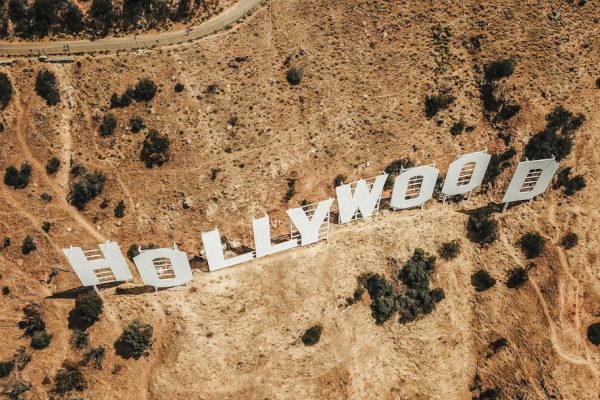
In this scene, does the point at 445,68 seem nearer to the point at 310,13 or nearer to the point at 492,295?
the point at 310,13

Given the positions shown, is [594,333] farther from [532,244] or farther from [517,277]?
[532,244]

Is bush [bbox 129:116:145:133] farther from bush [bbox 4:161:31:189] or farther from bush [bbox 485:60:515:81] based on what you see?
bush [bbox 485:60:515:81]

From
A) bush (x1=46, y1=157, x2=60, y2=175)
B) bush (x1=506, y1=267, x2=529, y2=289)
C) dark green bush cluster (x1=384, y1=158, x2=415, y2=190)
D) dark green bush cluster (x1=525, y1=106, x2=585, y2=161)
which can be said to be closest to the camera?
bush (x1=46, y1=157, x2=60, y2=175)

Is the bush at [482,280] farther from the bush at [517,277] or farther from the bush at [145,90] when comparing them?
the bush at [145,90]

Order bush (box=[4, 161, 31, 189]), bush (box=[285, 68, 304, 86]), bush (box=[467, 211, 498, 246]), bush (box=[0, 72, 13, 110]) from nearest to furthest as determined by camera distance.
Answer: bush (box=[4, 161, 31, 189]) < bush (box=[0, 72, 13, 110]) < bush (box=[467, 211, 498, 246]) < bush (box=[285, 68, 304, 86])

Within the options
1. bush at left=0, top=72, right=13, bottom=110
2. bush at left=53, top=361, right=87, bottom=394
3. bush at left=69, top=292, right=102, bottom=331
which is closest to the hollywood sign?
bush at left=69, top=292, right=102, bottom=331

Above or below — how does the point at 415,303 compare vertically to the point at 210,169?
below

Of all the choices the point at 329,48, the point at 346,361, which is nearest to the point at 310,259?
the point at 346,361
